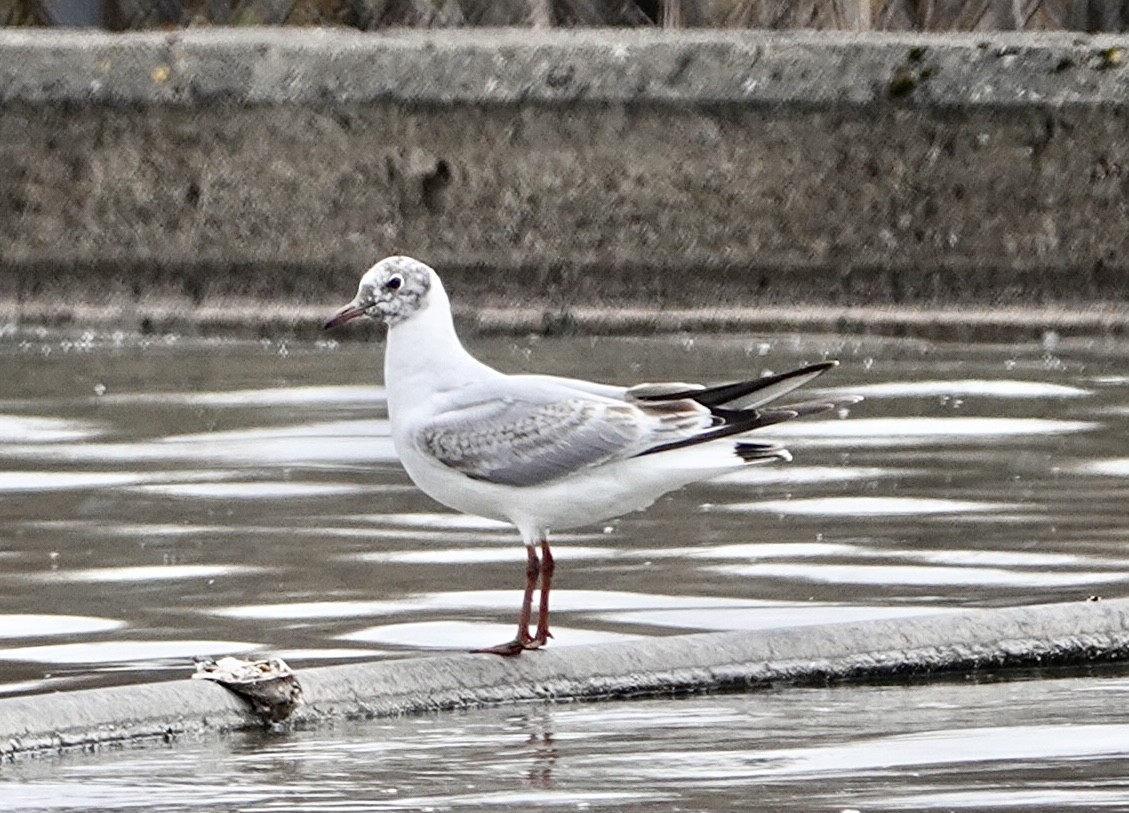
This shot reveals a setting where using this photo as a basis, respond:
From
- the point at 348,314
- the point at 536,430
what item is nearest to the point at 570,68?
the point at 348,314

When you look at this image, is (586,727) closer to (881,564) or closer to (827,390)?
(881,564)

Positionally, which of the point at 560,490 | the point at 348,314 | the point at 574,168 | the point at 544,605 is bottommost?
the point at 544,605

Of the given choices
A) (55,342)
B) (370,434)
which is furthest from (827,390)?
(55,342)

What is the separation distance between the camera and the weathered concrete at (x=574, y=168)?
10727 mm

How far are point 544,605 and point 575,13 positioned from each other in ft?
26.2

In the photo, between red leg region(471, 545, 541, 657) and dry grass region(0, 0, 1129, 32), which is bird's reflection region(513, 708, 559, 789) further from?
dry grass region(0, 0, 1129, 32)

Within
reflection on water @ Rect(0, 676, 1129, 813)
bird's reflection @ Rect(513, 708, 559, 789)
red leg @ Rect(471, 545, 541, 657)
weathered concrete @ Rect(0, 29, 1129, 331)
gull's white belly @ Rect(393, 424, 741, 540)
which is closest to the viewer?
reflection on water @ Rect(0, 676, 1129, 813)

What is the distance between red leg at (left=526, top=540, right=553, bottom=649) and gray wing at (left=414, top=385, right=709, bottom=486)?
0.14 m

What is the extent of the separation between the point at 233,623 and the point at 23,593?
499 millimetres

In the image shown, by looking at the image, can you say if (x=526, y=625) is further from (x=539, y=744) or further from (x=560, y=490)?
(x=539, y=744)

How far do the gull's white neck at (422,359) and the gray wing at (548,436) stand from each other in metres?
0.08

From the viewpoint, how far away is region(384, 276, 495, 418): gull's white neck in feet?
17.1

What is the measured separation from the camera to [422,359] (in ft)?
17.2

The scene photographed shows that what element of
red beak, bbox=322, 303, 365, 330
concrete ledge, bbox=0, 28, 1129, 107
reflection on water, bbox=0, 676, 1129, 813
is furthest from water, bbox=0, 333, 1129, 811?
concrete ledge, bbox=0, 28, 1129, 107
